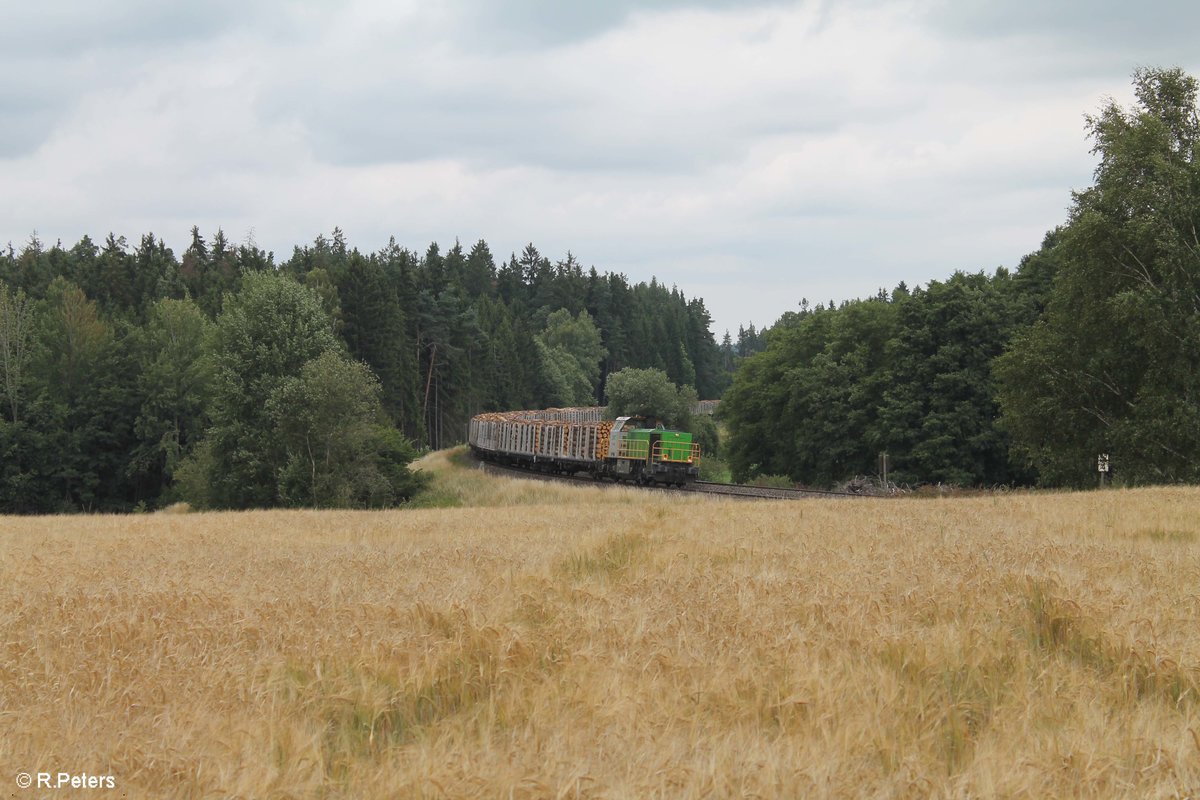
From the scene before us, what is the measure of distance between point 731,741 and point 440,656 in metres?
2.37

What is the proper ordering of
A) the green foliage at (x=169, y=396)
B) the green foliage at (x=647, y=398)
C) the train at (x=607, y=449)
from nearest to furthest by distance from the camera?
the train at (x=607, y=449), the green foliage at (x=169, y=396), the green foliage at (x=647, y=398)

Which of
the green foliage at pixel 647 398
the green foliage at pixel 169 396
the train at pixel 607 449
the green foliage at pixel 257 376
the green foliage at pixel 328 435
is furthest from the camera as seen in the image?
the green foliage at pixel 647 398

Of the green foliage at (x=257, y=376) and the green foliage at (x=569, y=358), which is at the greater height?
the green foliage at (x=569, y=358)

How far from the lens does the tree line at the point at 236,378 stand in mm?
52656

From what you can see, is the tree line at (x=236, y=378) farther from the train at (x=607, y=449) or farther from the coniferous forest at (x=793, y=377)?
the train at (x=607, y=449)

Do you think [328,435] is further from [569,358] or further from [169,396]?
[569,358]

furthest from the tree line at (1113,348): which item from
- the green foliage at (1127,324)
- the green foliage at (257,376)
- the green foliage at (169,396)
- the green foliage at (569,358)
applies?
the green foliage at (569,358)

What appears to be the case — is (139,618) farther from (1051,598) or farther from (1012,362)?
(1012,362)

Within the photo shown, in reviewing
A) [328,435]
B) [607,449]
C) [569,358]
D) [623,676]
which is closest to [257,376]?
[328,435]

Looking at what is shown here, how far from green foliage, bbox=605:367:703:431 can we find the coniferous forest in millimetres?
22050

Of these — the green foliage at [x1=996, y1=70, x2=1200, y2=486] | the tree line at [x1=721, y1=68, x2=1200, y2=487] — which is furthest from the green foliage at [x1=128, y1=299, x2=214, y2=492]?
the green foliage at [x1=996, y1=70, x2=1200, y2=486]

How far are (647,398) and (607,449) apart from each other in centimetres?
6021

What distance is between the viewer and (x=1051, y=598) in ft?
26.7

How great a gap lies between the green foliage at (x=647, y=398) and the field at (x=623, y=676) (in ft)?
343
